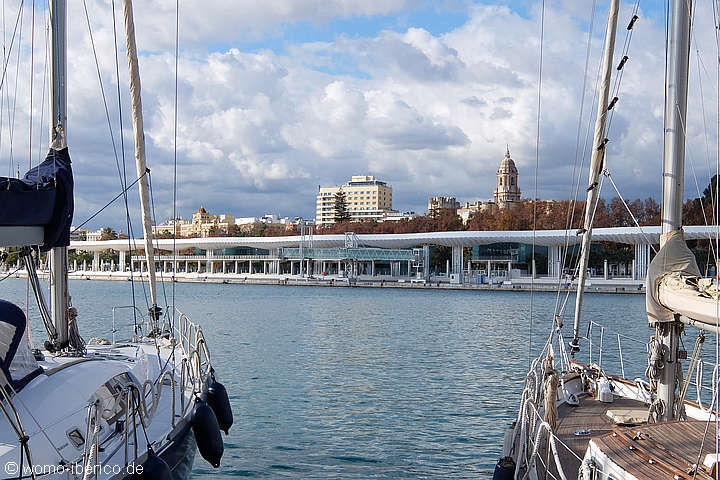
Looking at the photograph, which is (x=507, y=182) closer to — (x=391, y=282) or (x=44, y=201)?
(x=391, y=282)

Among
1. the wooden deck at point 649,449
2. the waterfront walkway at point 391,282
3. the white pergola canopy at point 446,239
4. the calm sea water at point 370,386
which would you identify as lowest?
the waterfront walkway at point 391,282

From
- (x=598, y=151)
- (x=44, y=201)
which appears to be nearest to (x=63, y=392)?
(x=44, y=201)

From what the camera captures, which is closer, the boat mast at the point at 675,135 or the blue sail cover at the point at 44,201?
the blue sail cover at the point at 44,201

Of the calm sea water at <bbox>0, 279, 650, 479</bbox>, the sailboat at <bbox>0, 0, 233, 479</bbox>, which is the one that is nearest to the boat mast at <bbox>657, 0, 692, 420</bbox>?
the calm sea water at <bbox>0, 279, 650, 479</bbox>

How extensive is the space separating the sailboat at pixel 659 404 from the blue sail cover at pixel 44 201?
5935mm

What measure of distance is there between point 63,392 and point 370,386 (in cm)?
1351

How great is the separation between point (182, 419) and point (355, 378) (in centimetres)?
1268

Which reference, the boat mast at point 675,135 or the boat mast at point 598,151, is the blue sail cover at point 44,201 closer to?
the boat mast at point 675,135

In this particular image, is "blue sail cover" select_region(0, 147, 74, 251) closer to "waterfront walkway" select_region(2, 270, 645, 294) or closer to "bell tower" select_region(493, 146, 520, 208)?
"waterfront walkway" select_region(2, 270, 645, 294)

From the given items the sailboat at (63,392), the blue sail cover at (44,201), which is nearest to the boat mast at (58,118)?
the sailboat at (63,392)

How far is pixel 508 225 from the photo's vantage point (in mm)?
110500

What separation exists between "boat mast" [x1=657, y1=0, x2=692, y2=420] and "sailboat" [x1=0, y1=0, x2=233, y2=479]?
6081mm

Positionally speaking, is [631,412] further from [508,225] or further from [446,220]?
[446,220]

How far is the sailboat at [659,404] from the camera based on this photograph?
6.31 meters
